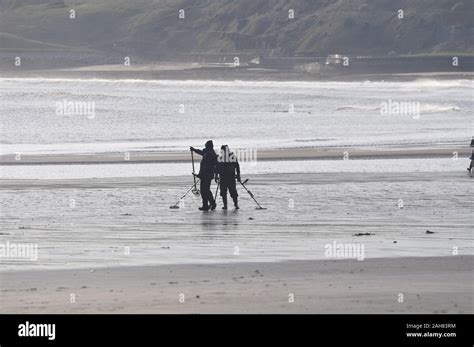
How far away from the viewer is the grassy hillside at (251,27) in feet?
449

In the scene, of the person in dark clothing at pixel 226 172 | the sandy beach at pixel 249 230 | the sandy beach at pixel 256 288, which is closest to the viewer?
the sandy beach at pixel 256 288

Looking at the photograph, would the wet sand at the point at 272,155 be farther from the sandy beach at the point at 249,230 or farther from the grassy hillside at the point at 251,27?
the grassy hillside at the point at 251,27

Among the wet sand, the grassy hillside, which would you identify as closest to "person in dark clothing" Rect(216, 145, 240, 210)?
the wet sand

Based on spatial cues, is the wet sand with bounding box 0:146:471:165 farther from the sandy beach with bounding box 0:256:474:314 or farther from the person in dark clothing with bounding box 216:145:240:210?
the sandy beach with bounding box 0:256:474:314

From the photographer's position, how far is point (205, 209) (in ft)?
61.8

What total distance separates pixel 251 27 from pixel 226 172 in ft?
438

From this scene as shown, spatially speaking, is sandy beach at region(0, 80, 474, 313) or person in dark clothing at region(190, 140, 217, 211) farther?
person in dark clothing at region(190, 140, 217, 211)

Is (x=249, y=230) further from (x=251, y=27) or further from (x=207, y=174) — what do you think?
(x=251, y=27)

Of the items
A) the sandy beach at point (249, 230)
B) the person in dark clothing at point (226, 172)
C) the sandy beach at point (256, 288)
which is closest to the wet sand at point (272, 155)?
the sandy beach at point (249, 230)

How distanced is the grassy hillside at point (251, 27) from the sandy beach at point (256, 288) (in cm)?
11953

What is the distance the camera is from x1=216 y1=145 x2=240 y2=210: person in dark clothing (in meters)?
18.9

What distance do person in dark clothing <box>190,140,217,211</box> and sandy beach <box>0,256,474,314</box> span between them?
18.7 ft

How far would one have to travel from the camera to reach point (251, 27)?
151250 millimetres
